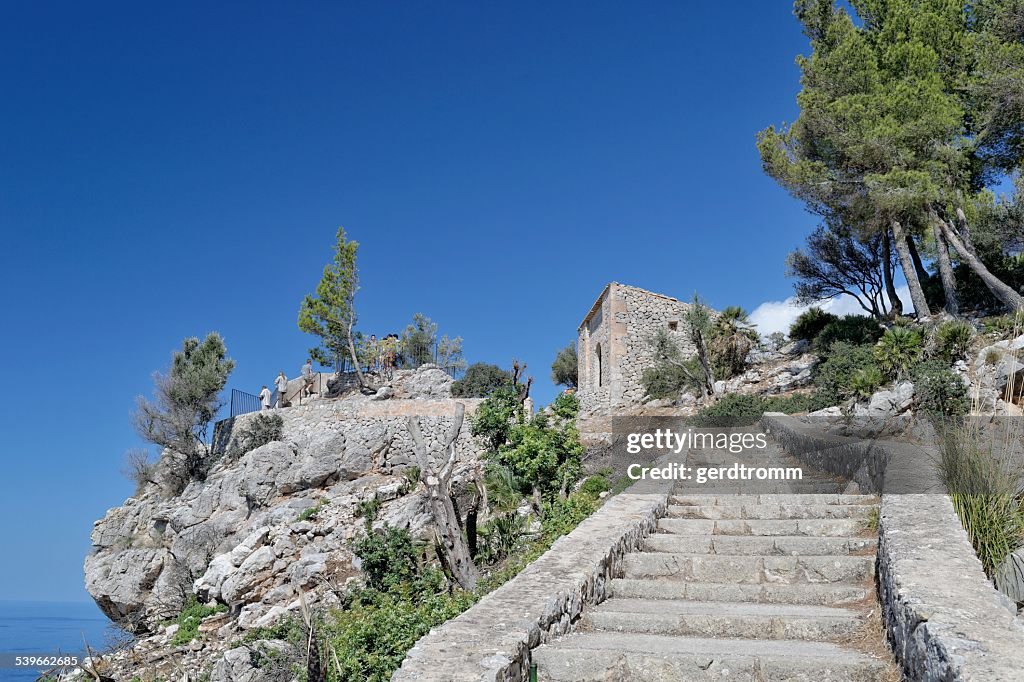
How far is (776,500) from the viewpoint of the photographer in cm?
705

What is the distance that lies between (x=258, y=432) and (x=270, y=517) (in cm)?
565

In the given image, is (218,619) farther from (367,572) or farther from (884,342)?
(884,342)

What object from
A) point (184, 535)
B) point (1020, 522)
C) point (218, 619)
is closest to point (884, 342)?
point (1020, 522)

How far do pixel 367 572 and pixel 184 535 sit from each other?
12.3 m

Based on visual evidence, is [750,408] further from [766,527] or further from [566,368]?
[566,368]

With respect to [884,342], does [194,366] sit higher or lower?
higher

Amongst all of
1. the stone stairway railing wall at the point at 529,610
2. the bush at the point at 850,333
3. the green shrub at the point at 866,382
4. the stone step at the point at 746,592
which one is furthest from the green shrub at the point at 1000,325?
the stone step at the point at 746,592

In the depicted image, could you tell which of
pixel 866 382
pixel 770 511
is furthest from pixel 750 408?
pixel 770 511

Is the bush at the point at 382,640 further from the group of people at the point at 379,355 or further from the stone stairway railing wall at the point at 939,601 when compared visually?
the group of people at the point at 379,355

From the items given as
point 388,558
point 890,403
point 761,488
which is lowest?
point 388,558

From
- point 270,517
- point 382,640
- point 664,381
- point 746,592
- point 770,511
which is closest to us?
point 746,592

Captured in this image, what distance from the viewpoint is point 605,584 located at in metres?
5.25

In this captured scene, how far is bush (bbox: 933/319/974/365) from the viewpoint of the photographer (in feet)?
43.2

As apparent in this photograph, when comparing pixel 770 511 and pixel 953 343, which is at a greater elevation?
pixel 953 343
